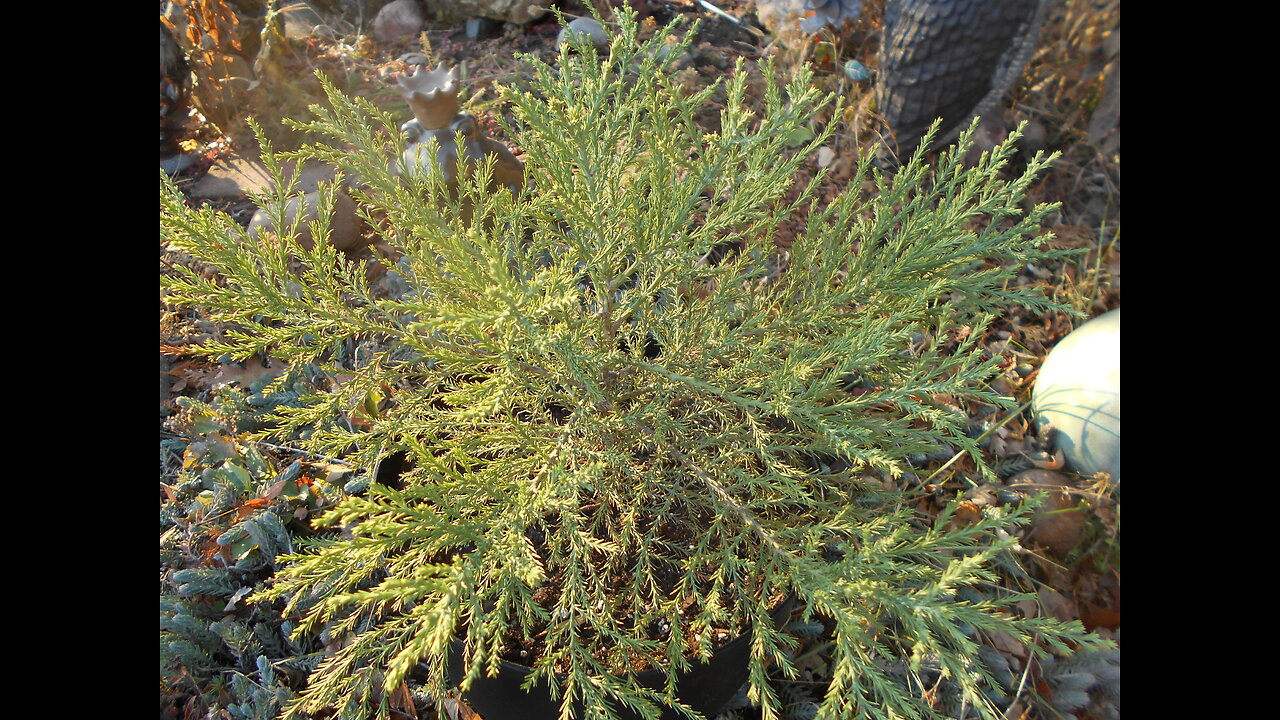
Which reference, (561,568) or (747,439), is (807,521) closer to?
(747,439)

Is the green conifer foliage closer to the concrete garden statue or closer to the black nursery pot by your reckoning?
the black nursery pot

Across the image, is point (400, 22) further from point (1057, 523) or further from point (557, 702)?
point (1057, 523)

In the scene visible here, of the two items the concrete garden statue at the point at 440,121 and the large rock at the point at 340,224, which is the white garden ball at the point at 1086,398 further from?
the large rock at the point at 340,224

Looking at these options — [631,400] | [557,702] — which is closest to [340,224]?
[631,400]

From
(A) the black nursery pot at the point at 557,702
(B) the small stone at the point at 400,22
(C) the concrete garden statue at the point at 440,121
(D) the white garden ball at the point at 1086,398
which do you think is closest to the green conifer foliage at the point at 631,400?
(A) the black nursery pot at the point at 557,702

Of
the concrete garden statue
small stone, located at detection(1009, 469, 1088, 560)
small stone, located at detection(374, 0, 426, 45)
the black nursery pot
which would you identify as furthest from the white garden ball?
small stone, located at detection(374, 0, 426, 45)
